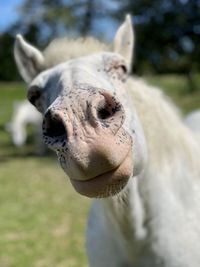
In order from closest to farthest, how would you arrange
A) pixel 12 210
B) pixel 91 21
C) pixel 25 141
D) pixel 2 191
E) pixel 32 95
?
pixel 32 95 → pixel 12 210 → pixel 2 191 → pixel 25 141 → pixel 91 21

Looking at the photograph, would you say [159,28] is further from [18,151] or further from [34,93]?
[34,93]

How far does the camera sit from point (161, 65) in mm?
27672

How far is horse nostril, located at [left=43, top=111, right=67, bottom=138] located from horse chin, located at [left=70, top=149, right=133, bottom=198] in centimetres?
16

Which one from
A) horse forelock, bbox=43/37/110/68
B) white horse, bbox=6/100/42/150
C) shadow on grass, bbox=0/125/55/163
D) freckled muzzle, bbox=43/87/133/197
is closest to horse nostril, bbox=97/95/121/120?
freckled muzzle, bbox=43/87/133/197

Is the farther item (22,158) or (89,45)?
(22,158)

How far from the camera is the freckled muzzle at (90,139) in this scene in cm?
148

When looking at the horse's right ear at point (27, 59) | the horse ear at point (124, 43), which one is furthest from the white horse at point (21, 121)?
the horse ear at point (124, 43)

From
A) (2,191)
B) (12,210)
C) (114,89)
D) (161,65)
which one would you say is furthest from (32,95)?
(161,65)

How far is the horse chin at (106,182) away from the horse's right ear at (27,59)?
0.96 meters

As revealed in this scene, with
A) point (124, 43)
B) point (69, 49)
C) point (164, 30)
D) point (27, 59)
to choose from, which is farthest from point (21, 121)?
point (164, 30)

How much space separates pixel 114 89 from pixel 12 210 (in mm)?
4969

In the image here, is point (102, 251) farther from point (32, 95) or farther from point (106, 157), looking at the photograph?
point (106, 157)

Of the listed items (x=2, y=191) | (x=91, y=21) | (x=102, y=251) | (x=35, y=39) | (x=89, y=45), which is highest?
(x=89, y=45)

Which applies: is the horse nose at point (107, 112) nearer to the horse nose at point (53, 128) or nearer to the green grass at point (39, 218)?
the horse nose at point (53, 128)
